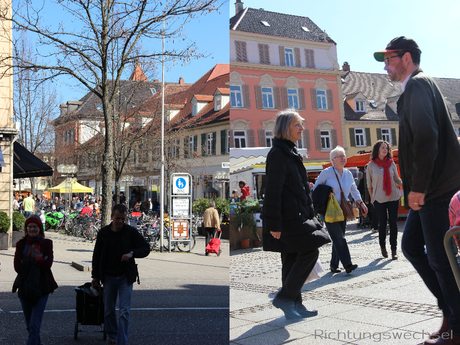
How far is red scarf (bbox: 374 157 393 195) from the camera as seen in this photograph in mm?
2154

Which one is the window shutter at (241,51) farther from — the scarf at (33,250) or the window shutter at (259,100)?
the scarf at (33,250)

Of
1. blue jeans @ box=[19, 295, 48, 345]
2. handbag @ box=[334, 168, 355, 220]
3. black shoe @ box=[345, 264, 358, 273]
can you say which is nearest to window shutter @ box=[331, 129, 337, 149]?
black shoe @ box=[345, 264, 358, 273]

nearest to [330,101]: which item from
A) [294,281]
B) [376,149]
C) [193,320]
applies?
[376,149]

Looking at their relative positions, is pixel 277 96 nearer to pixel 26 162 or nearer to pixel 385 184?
pixel 385 184

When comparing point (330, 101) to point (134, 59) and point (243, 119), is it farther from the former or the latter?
point (134, 59)

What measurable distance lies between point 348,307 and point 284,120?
0.95 metres

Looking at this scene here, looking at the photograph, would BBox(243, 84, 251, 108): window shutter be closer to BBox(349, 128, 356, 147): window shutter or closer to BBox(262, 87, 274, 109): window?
BBox(262, 87, 274, 109): window

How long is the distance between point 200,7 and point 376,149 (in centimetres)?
695

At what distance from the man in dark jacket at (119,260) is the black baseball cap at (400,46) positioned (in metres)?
3.11

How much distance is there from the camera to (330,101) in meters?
2.22

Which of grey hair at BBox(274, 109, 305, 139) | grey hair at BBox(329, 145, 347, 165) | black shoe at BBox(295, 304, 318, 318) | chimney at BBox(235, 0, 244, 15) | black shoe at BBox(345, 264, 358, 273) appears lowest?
black shoe at BBox(295, 304, 318, 318)

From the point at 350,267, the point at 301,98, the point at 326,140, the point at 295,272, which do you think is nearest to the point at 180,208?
the point at 350,267

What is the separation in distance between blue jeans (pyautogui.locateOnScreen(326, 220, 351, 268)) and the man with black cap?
118 cm

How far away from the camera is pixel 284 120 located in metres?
2.39
